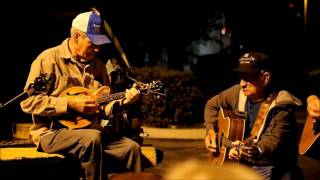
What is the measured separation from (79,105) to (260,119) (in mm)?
1783

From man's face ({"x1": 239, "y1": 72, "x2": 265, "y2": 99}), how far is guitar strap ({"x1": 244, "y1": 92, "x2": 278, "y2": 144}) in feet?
0.39

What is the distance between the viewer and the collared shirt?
17.1 feet

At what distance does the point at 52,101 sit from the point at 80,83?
45cm

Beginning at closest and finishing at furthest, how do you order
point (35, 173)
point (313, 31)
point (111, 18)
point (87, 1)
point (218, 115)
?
point (35, 173) → point (218, 115) → point (87, 1) → point (111, 18) → point (313, 31)

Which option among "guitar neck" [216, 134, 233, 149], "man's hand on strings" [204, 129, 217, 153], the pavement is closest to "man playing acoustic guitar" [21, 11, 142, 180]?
"man's hand on strings" [204, 129, 217, 153]

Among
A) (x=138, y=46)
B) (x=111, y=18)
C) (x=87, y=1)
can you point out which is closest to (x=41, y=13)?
(x=87, y=1)

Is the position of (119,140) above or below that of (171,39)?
below

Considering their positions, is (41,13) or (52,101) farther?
(41,13)

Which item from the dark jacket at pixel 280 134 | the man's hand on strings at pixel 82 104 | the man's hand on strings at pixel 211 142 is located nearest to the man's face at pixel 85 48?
the man's hand on strings at pixel 82 104

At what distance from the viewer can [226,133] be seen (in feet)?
17.7

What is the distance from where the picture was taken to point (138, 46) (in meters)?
17.6

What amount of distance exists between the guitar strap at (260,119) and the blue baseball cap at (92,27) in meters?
1.75

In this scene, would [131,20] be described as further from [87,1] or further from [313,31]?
[313,31]

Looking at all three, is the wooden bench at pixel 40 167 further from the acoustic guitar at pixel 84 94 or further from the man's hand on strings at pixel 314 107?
the man's hand on strings at pixel 314 107
